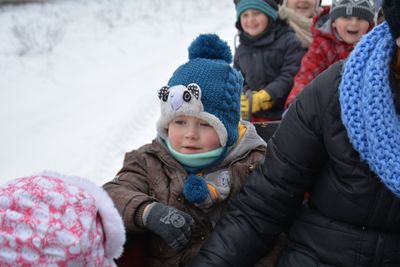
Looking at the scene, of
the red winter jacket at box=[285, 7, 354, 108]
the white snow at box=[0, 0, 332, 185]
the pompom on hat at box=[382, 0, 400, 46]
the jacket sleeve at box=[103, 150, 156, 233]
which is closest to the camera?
the pompom on hat at box=[382, 0, 400, 46]

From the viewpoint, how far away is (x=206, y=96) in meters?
2.03

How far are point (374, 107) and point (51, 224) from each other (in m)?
0.92

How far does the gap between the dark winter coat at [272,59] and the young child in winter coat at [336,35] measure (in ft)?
1.16

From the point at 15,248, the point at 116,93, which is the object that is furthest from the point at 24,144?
the point at 15,248

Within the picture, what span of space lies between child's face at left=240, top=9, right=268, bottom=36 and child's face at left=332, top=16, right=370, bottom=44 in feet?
2.38

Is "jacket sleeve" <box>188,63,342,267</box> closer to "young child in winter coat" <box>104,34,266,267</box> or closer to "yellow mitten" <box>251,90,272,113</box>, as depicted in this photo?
"young child in winter coat" <box>104,34,266,267</box>

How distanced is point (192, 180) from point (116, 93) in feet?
18.2

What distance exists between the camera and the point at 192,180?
1.91 meters

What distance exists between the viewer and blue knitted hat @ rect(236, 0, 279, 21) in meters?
3.88

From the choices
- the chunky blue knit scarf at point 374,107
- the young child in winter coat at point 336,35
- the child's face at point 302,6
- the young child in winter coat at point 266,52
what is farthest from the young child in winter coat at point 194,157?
the child's face at point 302,6

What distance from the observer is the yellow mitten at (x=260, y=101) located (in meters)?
3.74

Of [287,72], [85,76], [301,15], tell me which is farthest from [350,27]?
[85,76]

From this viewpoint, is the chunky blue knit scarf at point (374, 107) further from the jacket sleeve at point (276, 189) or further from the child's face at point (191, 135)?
the child's face at point (191, 135)

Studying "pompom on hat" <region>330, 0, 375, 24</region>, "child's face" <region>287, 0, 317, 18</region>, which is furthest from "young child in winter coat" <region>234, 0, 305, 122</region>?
"pompom on hat" <region>330, 0, 375, 24</region>
